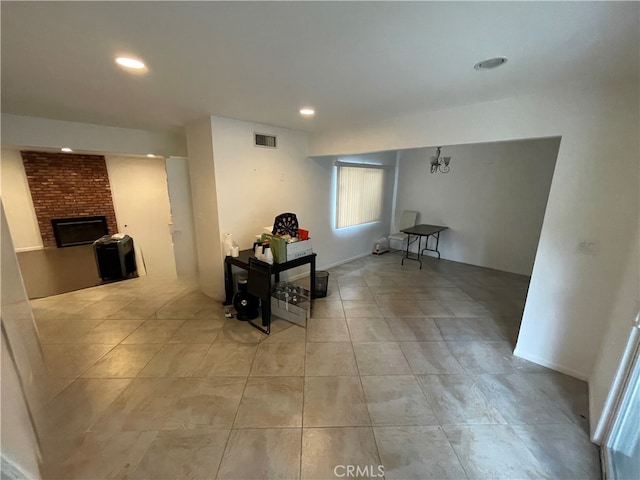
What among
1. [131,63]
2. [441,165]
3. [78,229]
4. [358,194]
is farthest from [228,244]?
[78,229]

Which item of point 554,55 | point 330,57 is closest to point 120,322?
point 330,57

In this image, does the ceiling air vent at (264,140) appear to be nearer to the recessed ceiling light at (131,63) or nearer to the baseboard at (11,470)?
the recessed ceiling light at (131,63)

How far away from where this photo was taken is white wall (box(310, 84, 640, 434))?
1.80m

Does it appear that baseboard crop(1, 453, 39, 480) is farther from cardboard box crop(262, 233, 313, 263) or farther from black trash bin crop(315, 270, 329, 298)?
black trash bin crop(315, 270, 329, 298)

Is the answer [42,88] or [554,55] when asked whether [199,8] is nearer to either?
[554,55]

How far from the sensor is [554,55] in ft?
4.82

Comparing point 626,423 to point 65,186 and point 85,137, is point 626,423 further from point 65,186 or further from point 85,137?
point 65,186

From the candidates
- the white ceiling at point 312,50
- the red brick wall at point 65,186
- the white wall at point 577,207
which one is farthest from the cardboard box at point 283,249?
the red brick wall at point 65,186

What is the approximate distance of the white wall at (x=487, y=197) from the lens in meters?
4.47

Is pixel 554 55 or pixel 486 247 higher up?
pixel 554 55

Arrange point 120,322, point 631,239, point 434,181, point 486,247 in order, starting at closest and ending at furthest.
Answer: point 631,239
point 120,322
point 486,247
point 434,181

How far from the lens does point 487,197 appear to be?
497cm

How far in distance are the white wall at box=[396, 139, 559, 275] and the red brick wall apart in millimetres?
7972

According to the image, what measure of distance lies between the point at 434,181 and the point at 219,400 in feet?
18.6
